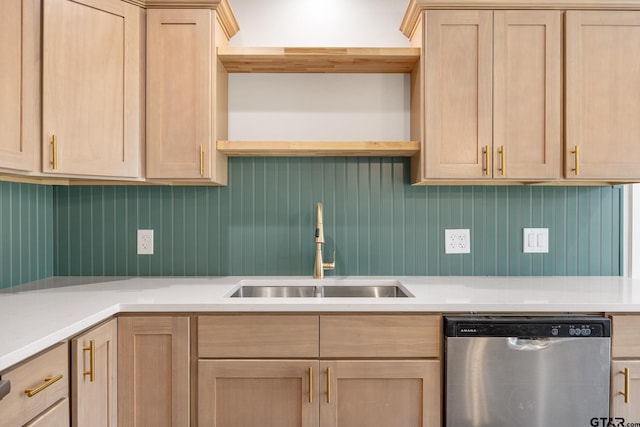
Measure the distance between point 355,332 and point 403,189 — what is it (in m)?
0.87

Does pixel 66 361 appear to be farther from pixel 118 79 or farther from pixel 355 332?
pixel 118 79

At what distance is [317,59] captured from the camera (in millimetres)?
1984

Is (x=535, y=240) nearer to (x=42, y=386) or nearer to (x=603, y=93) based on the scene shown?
(x=603, y=93)

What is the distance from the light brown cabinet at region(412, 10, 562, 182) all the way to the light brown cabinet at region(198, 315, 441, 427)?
72 cm

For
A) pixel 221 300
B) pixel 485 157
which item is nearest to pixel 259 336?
pixel 221 300

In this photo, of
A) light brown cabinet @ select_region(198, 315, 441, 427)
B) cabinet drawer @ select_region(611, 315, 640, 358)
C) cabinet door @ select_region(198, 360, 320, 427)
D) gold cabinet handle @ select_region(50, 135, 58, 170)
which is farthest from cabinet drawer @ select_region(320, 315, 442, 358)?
gold cabinet handle @ select_region(50, 135, 58, 170)

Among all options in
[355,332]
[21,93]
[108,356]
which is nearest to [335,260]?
[355,332]

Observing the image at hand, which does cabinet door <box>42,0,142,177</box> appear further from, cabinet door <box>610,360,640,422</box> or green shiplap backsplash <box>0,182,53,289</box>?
cabinet door <box>610,360,640,422</box>

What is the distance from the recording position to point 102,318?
1.42 meters

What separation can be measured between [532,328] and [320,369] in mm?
761

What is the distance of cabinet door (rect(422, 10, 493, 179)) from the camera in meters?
1.84

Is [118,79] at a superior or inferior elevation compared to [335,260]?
superior

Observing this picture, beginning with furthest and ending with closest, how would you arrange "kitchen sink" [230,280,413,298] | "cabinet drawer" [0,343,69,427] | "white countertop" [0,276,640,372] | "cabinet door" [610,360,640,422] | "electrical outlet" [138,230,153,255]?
"electrical outlet" [138,230,153,255]
"kitchen sink" [230,280,413,298]
"cabinet door" [610,360,640,422]
"white countertop" [0,276,640,372]
"cabinet drawer" [0,343,69,427]

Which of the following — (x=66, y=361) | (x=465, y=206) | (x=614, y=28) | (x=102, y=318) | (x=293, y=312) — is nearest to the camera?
(x=66, y=361)
